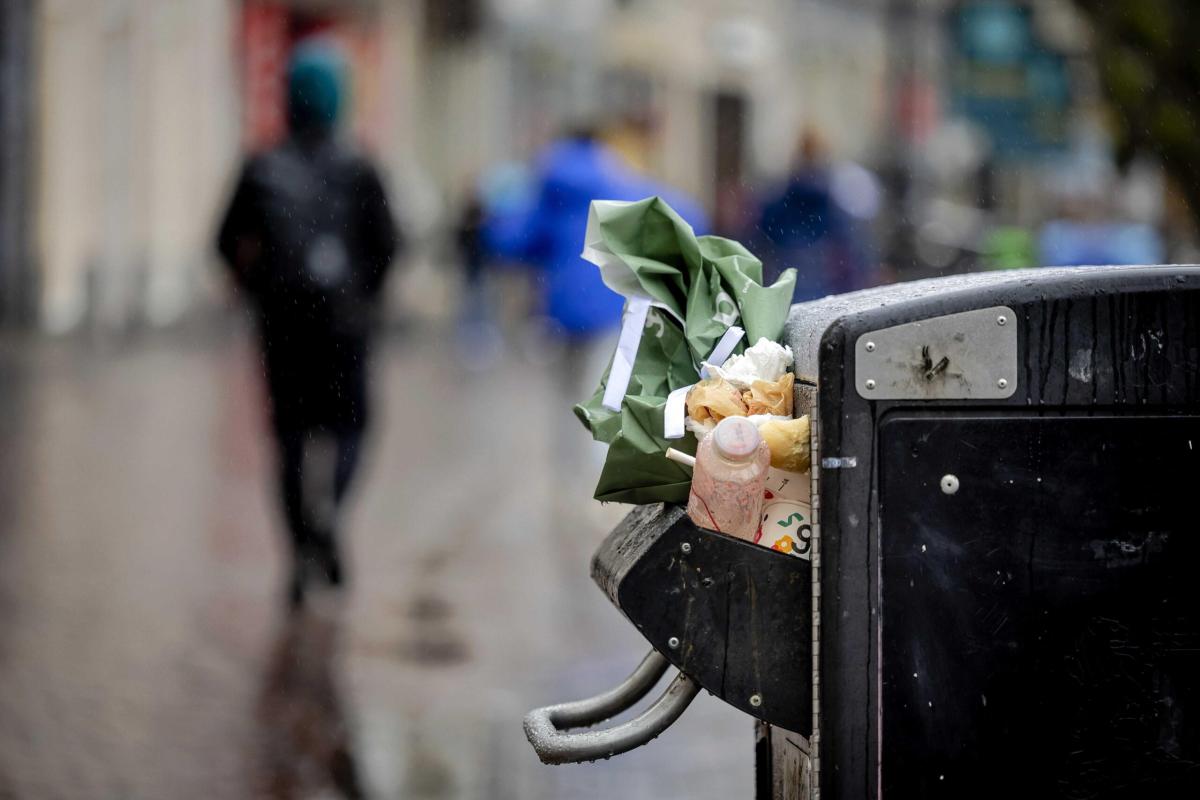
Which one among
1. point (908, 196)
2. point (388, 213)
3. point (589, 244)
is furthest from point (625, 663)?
point (908, 196)

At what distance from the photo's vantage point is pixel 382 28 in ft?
94.4

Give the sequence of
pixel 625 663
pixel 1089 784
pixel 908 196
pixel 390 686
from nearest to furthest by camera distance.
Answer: pixel 1089 784 < pixel 390 686 < pixel 625 663 < pixel 908 196

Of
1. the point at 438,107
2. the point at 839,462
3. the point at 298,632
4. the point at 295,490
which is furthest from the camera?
the point at 438,107

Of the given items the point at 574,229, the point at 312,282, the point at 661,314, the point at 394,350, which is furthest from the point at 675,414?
the point at 394,350

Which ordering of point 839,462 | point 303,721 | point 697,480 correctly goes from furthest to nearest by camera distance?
1. point 303,721
2. point 697,480
3. point 839,462

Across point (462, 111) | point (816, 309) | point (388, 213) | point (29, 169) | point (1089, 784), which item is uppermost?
point (462, 111)

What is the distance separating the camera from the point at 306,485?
744 centimetres

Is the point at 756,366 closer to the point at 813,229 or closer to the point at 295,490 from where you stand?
the point at 295,490

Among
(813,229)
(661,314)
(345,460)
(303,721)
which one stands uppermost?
(813,229)

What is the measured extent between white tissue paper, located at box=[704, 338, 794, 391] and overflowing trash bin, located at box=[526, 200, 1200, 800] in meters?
0.21

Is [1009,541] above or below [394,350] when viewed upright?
below

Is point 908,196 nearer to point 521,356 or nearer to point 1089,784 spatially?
point 521,356

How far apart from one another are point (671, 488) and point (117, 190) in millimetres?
20134

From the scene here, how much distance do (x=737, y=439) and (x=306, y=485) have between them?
4.73m
